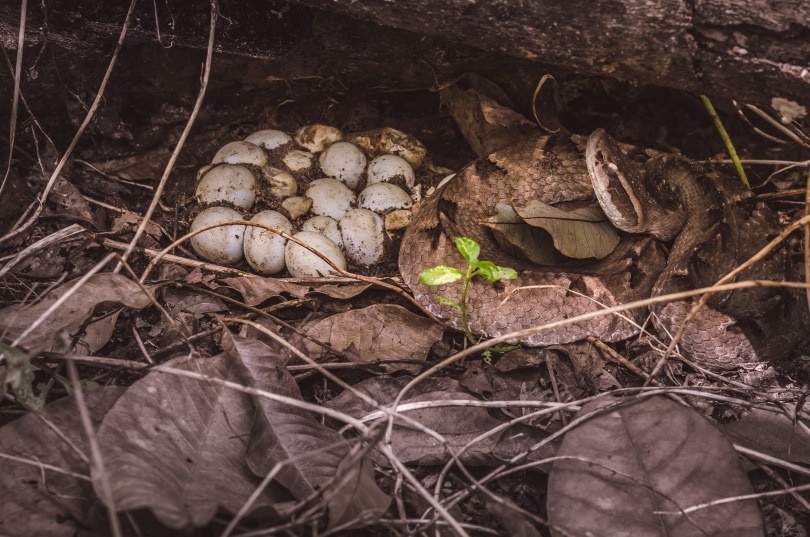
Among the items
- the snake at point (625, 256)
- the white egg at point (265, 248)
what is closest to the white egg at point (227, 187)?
the white egg at point (265, 248)

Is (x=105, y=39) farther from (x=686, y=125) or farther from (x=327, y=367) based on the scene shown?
(x=686, y=125)

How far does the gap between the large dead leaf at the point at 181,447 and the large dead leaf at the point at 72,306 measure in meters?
0.36

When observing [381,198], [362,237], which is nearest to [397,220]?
[381,198]

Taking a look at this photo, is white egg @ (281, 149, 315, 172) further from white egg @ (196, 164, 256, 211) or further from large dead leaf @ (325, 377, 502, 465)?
large dead leaf @ (325, 377, 502, 465)

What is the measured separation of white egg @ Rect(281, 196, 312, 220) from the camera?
136 inches

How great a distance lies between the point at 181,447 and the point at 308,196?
183 centimetres

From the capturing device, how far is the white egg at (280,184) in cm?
357

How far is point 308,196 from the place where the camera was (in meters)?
3.56

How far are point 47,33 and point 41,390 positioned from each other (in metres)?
1.79

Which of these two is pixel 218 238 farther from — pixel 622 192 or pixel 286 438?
pixel 622 192

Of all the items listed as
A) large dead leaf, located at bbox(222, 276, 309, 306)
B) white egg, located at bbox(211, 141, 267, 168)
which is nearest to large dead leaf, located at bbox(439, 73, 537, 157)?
white egg, located at bbox(211, 141, 267, 168)

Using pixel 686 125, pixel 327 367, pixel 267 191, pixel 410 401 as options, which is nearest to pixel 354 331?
pixel 327 367

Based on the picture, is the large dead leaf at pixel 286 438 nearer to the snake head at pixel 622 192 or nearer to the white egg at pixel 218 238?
the white egg at pixel 218 238

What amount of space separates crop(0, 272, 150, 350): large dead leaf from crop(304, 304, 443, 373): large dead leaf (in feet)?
2.51
